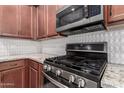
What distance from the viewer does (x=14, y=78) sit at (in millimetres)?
1695

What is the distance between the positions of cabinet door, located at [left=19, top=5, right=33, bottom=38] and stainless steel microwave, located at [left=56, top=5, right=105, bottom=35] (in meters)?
0.96

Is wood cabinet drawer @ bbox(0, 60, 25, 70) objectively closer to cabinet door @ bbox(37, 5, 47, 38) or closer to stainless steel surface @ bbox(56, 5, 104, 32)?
cabinet door @ bbox(37, 5, 47, 38)

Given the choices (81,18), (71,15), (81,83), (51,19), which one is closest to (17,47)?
(51,19)

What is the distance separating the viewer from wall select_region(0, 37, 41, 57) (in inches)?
82.8

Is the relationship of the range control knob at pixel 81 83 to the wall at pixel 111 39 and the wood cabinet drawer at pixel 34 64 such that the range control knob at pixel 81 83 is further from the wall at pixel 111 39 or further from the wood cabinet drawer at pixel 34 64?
the wood cabinet drawer at pixel 34 64

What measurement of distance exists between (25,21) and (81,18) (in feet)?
4.73

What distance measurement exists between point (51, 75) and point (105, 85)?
2.18ft

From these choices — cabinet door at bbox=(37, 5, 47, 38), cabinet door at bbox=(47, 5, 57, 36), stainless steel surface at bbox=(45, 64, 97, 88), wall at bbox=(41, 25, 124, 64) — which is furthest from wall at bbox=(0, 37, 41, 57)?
stainless steel surface at bbox=(45, 64, 97, 88)

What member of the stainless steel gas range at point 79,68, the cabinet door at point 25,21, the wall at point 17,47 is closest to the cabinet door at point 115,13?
the stainless steel gas range at point 79,68

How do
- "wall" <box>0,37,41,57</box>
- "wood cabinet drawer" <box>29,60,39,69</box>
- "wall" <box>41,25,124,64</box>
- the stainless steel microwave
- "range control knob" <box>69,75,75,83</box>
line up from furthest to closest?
"wall" <box>0,37,41,57</box>
"wood cabinet drawer" <box>29,60,39,69</box>
"wall" <box>41,25,124,64</box>
the stainless steel microwave
"range control knob" <box>69,75,75,83</box>

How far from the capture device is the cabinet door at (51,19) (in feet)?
5.54

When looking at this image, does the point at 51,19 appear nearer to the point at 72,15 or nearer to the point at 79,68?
the point at 72,15

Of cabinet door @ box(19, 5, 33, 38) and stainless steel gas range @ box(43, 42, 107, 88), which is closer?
stainless steel gas range @ box(43, 42, 107, 88)

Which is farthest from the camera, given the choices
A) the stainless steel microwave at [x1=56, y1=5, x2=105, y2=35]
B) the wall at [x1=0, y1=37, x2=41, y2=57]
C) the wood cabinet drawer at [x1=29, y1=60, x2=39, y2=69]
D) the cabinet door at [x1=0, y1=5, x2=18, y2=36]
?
the wall at [x1=0, y1=37, x2=41, y2=57]
